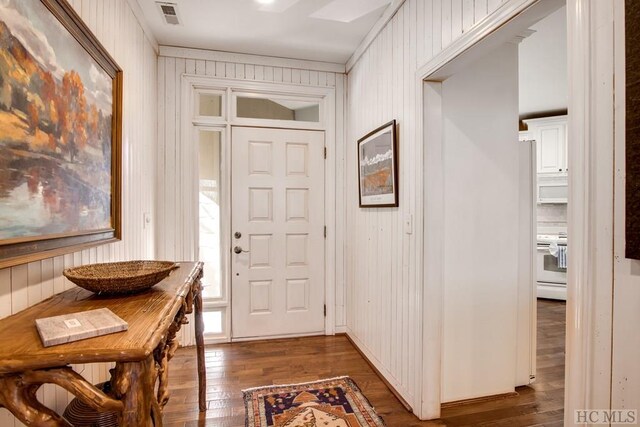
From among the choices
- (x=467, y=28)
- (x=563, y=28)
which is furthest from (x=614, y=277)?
(x=563, y=28)

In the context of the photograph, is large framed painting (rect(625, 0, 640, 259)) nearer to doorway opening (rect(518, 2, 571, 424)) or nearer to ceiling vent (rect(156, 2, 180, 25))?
doorway opening (rect(518, 2, 571, 424))

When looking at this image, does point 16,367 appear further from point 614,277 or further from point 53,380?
point 614,277

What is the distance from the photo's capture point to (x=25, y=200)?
43.6 inches

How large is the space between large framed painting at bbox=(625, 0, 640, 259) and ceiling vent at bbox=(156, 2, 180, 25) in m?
2.63

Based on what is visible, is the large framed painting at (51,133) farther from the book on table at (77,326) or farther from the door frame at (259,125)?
the door frame at (259,125)

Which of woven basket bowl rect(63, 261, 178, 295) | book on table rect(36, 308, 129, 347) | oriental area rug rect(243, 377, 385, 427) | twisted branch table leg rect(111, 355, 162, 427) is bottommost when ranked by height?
oriental area rug rect(243, 377, 385, 427)

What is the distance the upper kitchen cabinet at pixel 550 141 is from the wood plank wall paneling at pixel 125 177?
5.18 m

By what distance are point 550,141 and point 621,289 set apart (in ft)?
15.7

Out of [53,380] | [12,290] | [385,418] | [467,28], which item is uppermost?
[467,28]

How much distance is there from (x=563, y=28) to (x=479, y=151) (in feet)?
4.79

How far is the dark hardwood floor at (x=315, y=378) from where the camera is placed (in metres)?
1.98

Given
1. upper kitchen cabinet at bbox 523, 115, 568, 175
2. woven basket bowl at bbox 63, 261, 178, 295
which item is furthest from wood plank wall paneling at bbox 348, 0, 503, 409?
upper kitchen cabinet at bbox 523, 115, 568, 175

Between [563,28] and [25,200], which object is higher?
[563,28]

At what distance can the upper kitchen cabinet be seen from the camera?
4633 mm
